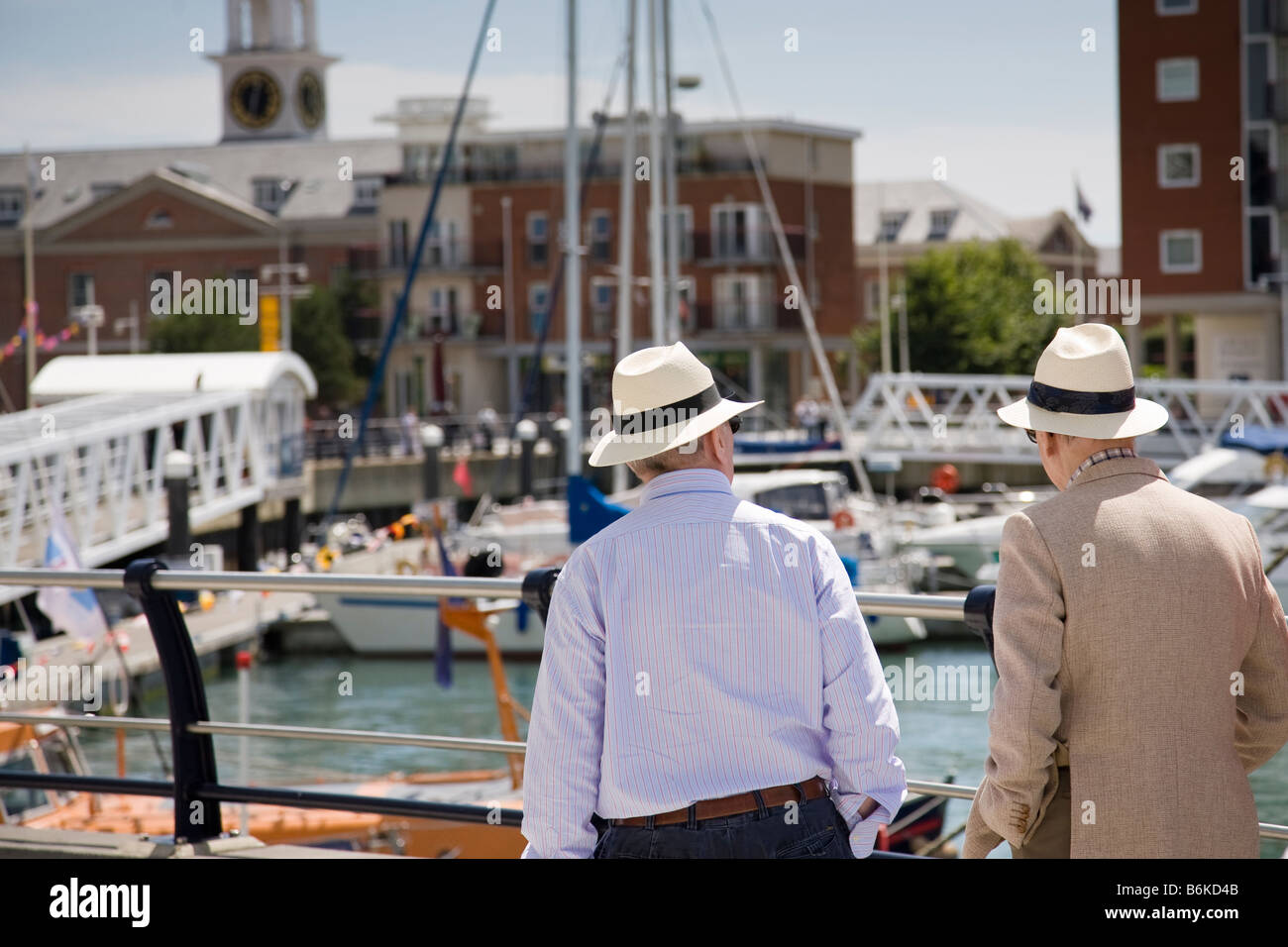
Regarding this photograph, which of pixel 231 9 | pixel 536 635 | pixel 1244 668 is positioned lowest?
pixel 536 635

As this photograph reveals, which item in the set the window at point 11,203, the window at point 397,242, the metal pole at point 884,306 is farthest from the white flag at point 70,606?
the window at point 11,203

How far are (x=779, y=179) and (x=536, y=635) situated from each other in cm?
3561

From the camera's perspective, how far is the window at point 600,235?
190ft

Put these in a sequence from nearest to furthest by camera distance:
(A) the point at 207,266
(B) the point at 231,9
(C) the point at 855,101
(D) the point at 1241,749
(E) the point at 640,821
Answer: (E) the point at 640,821 < (D) the point at 1241,749 < (C) the point at 855,101 < (A) the point at 207,266 < (B) the point at 231,9

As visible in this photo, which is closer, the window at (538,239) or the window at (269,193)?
the window at (538,239)

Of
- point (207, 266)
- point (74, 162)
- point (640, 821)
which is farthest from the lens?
point (74, 162)

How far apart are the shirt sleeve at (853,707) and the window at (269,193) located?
65.4 metres

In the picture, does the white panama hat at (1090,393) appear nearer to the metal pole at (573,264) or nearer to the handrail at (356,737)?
the handrail at (356,737)

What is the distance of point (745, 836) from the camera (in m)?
2.82

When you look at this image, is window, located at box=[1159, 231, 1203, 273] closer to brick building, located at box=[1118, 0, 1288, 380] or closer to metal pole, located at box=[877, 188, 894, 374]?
brick building, located at box=[1118, 0, 1288, 380]

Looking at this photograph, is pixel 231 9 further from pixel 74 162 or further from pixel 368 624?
pixel 368 624

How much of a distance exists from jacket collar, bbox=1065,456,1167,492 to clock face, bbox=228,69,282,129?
78.1 metres
